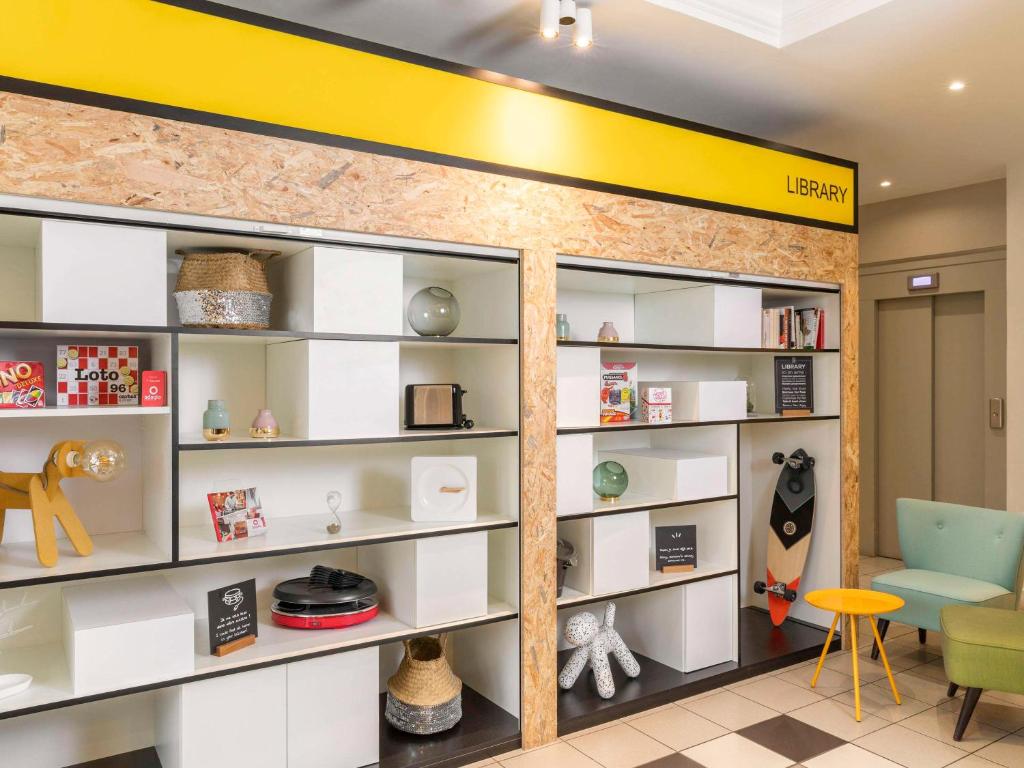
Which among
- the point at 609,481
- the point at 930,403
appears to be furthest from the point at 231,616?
the point at 930,403

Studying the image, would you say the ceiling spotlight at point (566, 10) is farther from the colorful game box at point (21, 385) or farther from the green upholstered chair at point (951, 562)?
the green upholstered chair at point (951, 562)

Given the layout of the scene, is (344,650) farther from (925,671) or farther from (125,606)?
(925,671)

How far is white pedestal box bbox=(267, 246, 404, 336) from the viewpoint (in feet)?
8.70

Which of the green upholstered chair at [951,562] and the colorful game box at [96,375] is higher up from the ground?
the colorful game box at [96,375]

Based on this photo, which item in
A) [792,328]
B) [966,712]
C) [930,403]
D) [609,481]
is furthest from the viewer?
[930,403]

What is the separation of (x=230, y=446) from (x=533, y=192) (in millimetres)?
1501

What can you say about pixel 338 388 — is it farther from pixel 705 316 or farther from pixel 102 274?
pixel 705 316

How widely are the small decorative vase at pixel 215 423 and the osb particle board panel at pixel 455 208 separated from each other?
0.65m

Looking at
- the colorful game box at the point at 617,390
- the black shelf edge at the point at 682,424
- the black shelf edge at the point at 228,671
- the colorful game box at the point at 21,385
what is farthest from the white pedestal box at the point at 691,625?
the colorful game box at the point at 21,385

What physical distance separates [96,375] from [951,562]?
4.11 m

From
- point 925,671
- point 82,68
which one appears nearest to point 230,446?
point 82,68

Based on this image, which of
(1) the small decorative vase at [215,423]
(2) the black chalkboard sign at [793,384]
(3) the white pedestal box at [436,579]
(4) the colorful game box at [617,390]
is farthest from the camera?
(2) the black chalkboard sign at [793,384]

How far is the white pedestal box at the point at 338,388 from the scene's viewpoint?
263cm

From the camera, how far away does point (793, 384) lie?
13.8 ft
